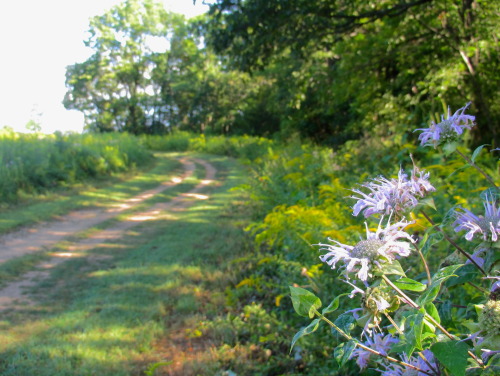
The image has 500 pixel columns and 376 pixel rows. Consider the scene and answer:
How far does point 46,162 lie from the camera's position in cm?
1216

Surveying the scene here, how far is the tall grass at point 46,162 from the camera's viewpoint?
35.0 feet

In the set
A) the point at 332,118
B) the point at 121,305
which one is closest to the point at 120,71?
the point at 332,118

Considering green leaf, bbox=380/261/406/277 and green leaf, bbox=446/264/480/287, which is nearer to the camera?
green leaf, bbox=380/261/406/277

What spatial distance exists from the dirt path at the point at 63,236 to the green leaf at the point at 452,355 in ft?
15.8

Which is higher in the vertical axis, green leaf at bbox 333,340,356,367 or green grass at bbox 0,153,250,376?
green leaf at bbox 333,340,356,367

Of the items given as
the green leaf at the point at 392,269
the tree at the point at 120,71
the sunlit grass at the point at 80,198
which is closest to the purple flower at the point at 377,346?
the green leaf at the point at 392,269

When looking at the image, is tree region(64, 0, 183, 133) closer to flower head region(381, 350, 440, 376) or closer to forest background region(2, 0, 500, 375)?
forest background region(2, 0, 500, 375)

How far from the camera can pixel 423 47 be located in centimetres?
834

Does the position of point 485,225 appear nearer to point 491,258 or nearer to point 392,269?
point 491,258

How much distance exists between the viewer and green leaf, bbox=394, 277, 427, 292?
1.03 metres

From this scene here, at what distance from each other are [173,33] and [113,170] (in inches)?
1204

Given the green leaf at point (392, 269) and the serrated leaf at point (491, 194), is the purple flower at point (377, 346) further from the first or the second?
the serrated leaf at point (491, 194)

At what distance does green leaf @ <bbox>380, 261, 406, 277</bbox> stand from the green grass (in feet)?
9.61

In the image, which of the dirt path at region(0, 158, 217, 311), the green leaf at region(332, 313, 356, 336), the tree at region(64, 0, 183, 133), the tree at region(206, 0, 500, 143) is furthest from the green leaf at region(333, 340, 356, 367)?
the tree at region(64, 0, 183, 133)
